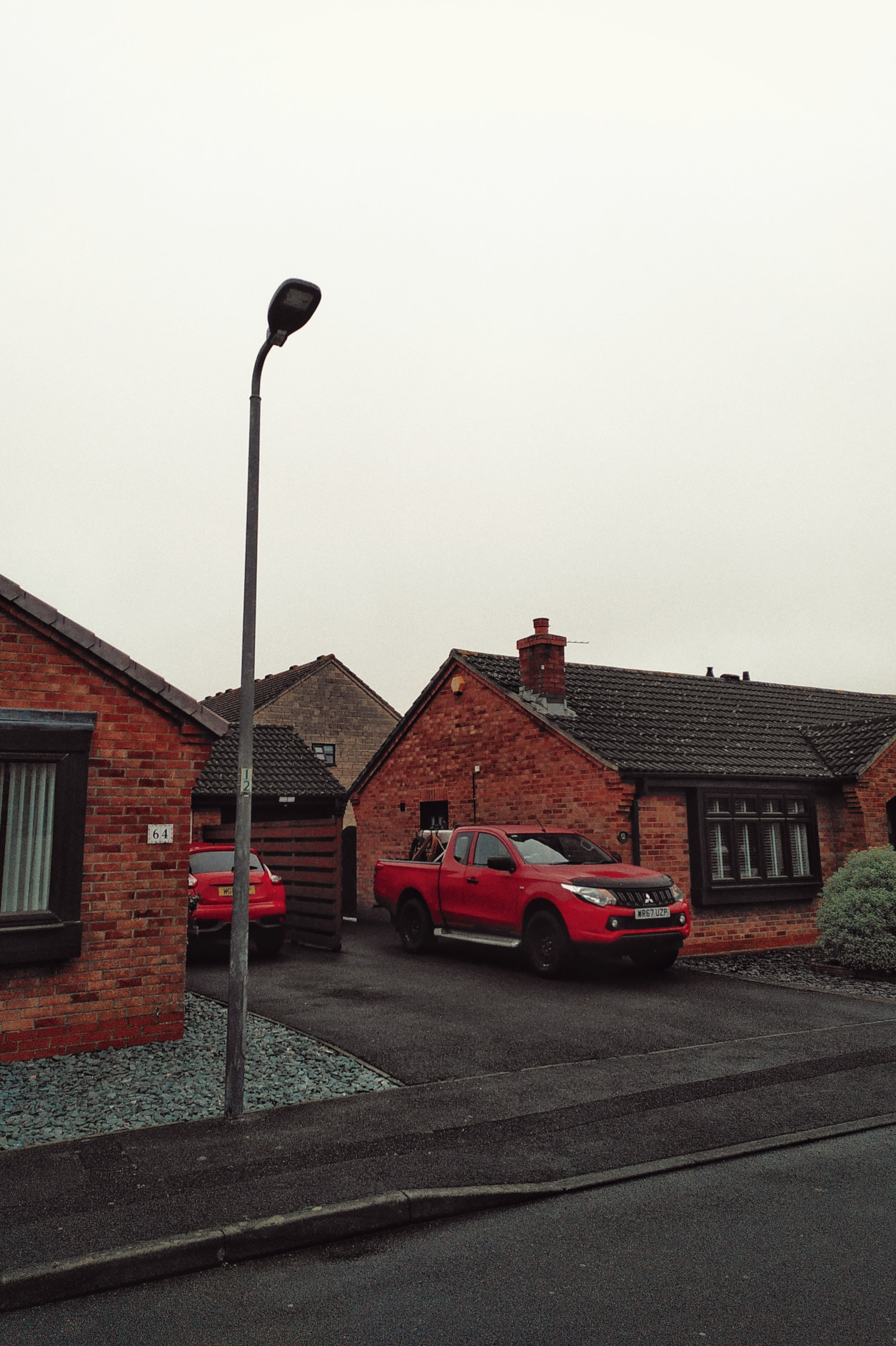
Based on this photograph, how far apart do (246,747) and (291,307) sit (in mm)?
3040

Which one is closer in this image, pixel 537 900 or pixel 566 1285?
pixel 566 1285

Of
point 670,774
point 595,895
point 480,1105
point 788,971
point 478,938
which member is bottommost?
point 788,971

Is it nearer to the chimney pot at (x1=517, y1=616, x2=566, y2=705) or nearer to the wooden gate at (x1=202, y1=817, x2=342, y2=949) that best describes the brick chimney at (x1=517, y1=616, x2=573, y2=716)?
the chimney pot at (x1=517, y1=616, x2=566, y2=705)

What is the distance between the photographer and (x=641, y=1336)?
3441 mm

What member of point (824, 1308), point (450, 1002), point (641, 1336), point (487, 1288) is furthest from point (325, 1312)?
point (450, 1002)

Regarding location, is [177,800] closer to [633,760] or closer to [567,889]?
[567,889]

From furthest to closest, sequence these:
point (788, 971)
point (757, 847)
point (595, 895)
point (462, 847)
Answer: point (757, 847) → point (462, 847) → point (788, 971) → point (595, 895)

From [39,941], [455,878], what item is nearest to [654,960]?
[455,878]

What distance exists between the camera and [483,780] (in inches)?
698

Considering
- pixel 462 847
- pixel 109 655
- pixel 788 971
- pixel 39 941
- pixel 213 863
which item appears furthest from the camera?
pixel 462 847

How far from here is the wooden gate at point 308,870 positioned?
15008 millimetres

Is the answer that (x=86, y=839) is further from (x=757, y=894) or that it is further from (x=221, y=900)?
(x=757, y=894)

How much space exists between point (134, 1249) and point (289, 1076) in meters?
3.01

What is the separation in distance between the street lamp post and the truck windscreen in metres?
6.84
